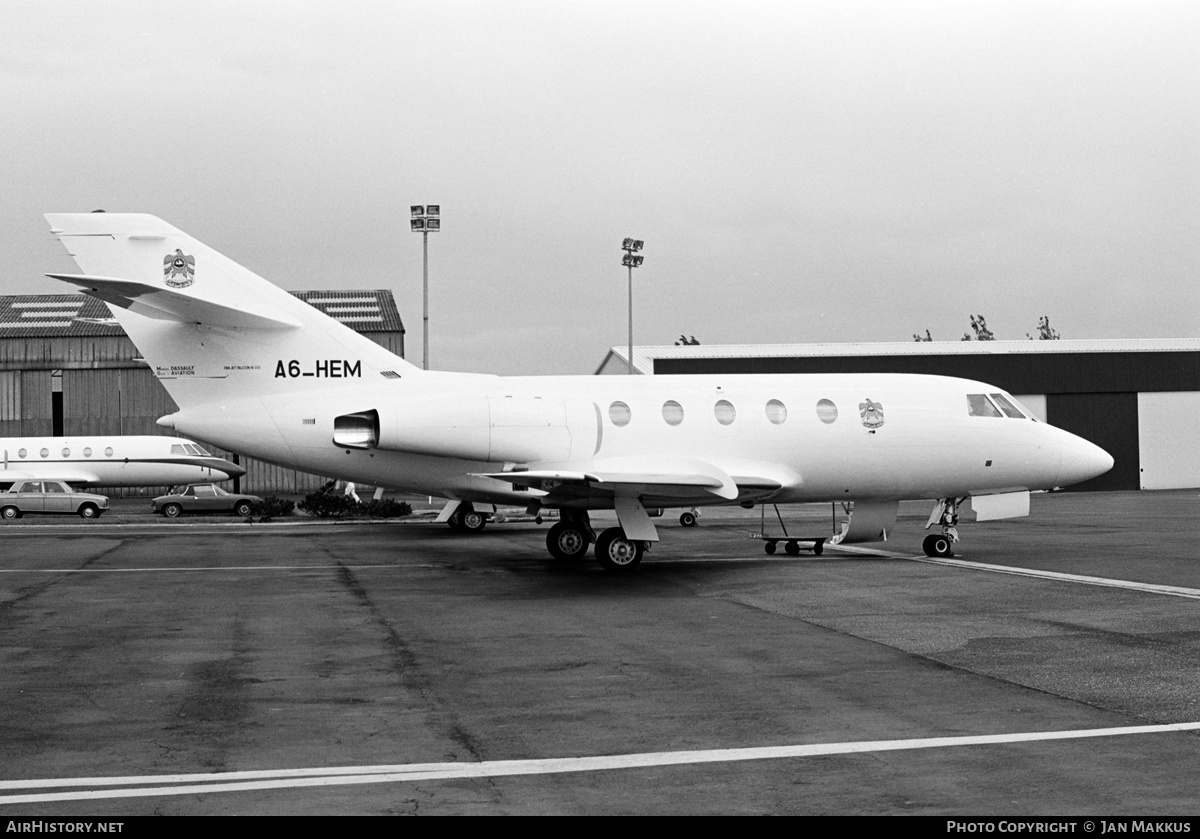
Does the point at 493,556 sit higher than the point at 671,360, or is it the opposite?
the point at 671,360

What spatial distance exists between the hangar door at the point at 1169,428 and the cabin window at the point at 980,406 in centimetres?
3999

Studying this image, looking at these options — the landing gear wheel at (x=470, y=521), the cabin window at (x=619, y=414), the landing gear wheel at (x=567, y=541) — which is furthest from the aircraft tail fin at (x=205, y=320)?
the landing gear wheel at (x=470, y=521)

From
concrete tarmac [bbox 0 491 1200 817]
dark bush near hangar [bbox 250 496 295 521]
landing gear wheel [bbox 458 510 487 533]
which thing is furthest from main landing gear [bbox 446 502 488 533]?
concrete tarmac [bbox 0 491 1200 817]

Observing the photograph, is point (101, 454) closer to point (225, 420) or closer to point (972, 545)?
point (225, 420)

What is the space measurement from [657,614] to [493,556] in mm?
9793

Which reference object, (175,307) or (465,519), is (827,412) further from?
(465,519)

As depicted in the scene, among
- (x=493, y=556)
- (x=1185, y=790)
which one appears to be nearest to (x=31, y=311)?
(x=493, y=556)

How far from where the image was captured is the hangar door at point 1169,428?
58031mm

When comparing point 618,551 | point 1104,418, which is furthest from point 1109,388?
point 618,551

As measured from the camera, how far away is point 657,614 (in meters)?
15.0

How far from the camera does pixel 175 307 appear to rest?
19750 mm

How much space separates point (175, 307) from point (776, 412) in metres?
10.5

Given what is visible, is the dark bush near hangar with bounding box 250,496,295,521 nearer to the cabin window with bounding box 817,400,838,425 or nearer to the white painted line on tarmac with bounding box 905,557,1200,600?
the cabin window with bounding box 817,400,838,425

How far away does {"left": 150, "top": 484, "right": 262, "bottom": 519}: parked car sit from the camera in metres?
44.9
